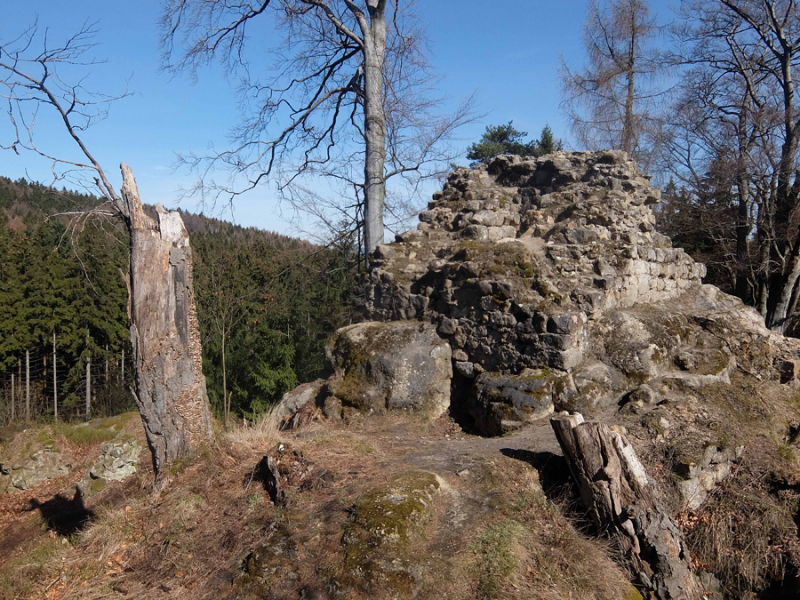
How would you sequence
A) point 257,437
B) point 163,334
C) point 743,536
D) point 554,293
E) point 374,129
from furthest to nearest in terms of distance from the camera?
point 374,129 → point 554,293 → point 257,437 → point 743,536 → point 163,334

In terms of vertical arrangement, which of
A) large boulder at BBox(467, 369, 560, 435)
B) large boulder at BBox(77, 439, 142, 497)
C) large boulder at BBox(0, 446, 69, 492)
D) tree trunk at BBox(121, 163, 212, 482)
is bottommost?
large boulder at BBox(0, 446, 69, 492)

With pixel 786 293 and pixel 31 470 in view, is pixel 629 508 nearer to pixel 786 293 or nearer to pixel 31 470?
pixel 31 470

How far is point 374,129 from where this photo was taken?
12656 mm

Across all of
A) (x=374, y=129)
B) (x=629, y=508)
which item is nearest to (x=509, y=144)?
(x=374, y=129)

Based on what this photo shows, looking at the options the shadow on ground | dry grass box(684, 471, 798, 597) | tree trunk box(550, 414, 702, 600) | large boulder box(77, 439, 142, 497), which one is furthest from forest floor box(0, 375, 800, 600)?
large boulder box(77, 439, 142, 497)

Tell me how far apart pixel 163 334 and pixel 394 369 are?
331 centimetres

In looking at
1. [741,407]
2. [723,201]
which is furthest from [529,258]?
[723,201]

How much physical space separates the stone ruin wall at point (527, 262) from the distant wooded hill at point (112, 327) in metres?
6.65

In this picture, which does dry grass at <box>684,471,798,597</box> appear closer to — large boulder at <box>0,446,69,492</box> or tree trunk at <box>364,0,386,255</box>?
tree trunk at <box>364,0,386,255</box>

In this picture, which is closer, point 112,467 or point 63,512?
point 63,512

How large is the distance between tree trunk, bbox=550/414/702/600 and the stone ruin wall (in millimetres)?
2187

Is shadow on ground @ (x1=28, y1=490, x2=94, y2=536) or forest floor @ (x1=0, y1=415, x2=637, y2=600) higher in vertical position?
forest floor @ (x1=0, y1=415, x2=637, y2=600)

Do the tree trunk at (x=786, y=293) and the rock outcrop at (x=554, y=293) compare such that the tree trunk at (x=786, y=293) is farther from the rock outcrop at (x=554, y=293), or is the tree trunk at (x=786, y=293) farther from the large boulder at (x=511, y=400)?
the large boulder at (x=511, y=400)

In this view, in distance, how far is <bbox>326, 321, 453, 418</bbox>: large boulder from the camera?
7.50 meters
